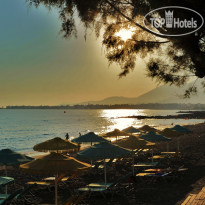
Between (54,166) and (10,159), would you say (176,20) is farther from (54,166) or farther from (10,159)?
(10,159)

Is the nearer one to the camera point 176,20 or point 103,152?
→ point 176,20

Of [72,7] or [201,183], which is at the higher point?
[72,7]

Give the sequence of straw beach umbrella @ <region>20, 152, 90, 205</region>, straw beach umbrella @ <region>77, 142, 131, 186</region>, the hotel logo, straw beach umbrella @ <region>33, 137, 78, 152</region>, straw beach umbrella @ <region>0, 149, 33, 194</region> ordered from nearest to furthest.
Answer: the hotel logo < straw beach umbrella @ <region>20, 152, 90, 205</region> < straw beach umbrella @ <region>77, 142, 131, 186</region> < straw beach umbrella @ <region>0, 149, 33, 194</region> < straw beach umbrella @ <region>33, 137, 78, 152</region>

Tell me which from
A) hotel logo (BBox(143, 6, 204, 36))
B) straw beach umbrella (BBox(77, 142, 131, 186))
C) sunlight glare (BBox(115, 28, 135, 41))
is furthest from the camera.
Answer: straw beach umbrella (BBox(77, 142, 131, 186))

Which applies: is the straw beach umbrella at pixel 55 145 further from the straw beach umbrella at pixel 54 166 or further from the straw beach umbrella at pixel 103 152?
the straw beach umbrella at pixel 54 166

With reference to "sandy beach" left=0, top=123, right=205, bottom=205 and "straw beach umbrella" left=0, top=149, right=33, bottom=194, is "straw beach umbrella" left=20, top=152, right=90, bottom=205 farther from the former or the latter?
"straw beach umbrella" left=0, top=149, right=33, bottom=194

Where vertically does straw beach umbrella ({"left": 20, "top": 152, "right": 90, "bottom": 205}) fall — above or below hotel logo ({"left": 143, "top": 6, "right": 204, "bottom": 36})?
below

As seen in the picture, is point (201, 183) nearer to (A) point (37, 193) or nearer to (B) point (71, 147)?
(B) point (71, 147)

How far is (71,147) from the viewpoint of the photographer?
12109mm

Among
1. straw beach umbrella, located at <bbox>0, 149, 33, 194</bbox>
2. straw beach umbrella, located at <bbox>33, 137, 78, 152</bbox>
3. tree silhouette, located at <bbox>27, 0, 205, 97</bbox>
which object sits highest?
tree silhouette, located at <bbox>27, 0, 205, 97</bbox>

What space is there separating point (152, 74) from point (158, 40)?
0.83 metres

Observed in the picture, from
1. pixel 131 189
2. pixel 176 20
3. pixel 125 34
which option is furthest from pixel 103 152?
pixel 176 20

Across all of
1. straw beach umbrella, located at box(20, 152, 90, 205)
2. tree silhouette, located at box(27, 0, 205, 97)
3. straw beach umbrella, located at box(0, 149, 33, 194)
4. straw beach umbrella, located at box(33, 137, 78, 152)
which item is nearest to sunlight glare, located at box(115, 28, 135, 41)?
tree silhouette, located at box(27, 0, 205, 97)

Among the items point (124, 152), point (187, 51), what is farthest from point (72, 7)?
point (124, 152)
